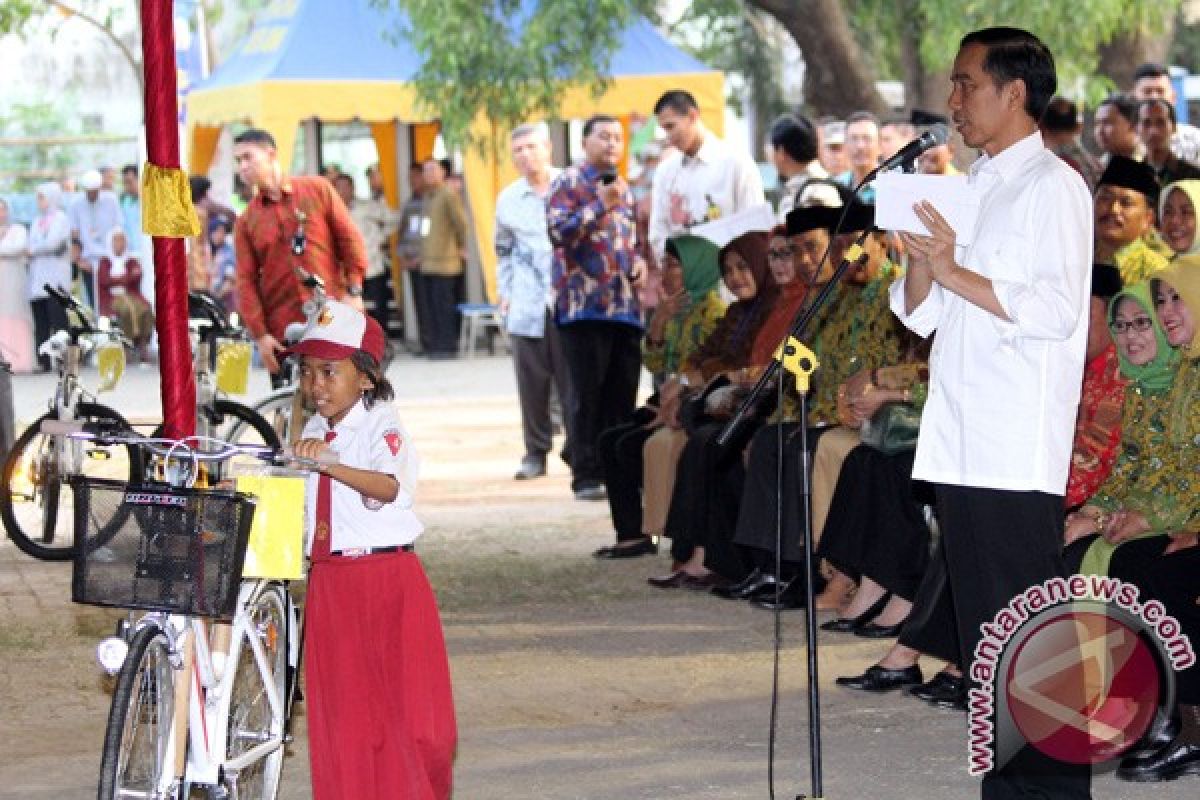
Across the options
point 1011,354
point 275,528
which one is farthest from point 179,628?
point 1011,354

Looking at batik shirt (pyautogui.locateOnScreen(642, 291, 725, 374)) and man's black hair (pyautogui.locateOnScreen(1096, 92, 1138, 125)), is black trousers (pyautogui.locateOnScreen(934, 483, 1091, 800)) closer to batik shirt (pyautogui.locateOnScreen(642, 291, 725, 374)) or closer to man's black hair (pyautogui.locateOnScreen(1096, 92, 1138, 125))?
batik shirt (pyautogui.locateOnScreen(642, 291, 725, 374))

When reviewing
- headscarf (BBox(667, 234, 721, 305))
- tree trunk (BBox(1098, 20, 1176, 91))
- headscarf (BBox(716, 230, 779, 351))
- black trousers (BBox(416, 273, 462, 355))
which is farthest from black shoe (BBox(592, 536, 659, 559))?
black trousers (BBox(416, 273, 462, 355))

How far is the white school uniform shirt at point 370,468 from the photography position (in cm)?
630

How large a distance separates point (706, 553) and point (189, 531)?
5247 mm

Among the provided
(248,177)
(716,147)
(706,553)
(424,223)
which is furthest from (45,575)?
(424,223)

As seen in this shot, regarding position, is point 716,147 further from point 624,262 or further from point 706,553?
point 706,553

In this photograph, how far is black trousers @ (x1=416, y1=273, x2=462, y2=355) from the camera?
2614 centimetres

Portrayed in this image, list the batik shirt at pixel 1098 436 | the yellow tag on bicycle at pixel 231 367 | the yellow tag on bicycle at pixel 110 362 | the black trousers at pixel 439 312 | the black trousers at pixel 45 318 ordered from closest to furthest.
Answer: the batik shirt at pixel 1098 436 → the yellow tag on bicycle at pixel 110 362 → the yellow tag on bicycle at pixel 231 367 → the black trousers at pixel 439 312 → the black trousers at pixel 45 318

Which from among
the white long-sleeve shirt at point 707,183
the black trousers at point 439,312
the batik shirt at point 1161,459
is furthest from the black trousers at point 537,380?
the black trousers at point 439,312

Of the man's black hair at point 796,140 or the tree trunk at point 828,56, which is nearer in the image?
the man's black hair at point 796,140

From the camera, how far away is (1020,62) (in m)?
5.73

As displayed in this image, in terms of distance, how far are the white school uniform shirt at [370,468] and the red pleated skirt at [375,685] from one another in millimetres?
63

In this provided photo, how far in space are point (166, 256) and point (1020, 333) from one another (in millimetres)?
2436

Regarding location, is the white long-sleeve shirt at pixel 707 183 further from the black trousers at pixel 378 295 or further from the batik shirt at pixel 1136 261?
the black trousers at pixel 378 295
